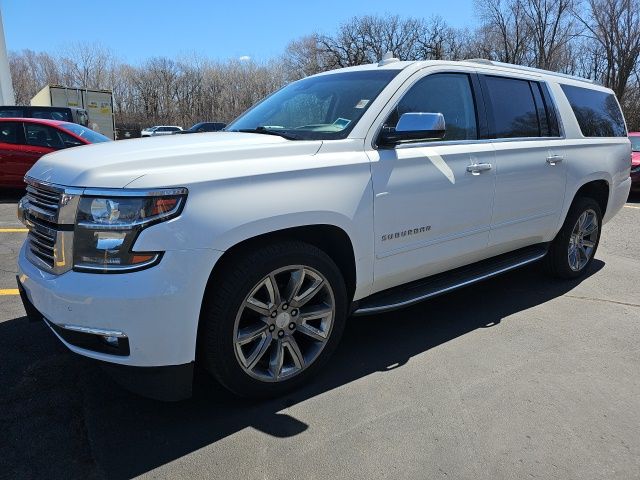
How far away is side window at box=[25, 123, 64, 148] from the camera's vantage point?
987 centimetres

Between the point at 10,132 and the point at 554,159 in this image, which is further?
the point at 10,132

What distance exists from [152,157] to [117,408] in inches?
55.6

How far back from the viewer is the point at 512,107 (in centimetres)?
418

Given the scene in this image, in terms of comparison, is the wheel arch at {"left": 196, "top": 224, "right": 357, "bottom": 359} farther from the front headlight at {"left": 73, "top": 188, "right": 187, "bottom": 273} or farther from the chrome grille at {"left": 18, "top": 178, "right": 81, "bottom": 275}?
the chrome grille at {"left": 18, "top": 178, "right": 81, "bottom": 275}

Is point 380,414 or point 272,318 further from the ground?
point 272,318

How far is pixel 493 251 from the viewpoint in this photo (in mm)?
4125

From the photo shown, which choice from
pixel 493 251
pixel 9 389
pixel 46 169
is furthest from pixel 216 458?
pixel 493 251

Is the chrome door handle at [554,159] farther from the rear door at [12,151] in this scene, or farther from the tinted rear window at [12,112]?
the tinted rear window at [12,112]

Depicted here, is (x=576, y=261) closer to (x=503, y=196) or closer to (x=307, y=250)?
(x=503, y=196)

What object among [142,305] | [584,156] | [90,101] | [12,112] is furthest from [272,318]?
[90,101]

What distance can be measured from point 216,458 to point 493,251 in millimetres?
2725

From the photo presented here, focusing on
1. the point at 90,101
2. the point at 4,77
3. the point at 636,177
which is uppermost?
the point at 4,77

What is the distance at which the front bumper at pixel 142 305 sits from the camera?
7.48 ft

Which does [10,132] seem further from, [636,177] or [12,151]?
[636,177]
